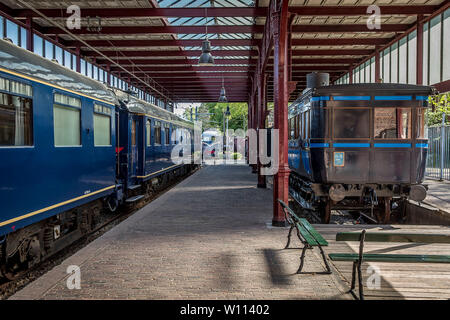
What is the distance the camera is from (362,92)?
8891 mm

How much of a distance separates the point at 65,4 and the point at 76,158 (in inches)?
312

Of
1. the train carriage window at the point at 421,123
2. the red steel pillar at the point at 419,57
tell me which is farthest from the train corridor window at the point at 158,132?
the red steel pillar at the point at 419,57

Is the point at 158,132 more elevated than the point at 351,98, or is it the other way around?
the point at 351,98

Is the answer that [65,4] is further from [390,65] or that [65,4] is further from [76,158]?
[390,65]

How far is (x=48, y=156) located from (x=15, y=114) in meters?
1.02

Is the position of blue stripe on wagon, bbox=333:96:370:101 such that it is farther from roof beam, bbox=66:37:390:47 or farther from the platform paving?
roof beam, bbox=66:37:390:47

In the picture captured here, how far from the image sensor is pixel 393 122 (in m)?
8.93

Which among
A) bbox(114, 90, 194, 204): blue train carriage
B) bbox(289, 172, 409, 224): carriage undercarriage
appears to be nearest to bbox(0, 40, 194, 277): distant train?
bbox(114, 90, 194, 204): blue train carriage

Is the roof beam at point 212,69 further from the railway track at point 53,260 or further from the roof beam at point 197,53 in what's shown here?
the railway track at point 53,260

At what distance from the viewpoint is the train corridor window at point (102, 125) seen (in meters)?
8.42

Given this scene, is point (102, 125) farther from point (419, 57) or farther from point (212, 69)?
point (212, 69)

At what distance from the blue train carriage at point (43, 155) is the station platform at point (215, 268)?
0.81 meters

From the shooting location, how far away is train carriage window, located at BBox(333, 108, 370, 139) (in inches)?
352

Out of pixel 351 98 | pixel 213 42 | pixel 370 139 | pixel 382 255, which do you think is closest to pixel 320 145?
pixel 370 139
